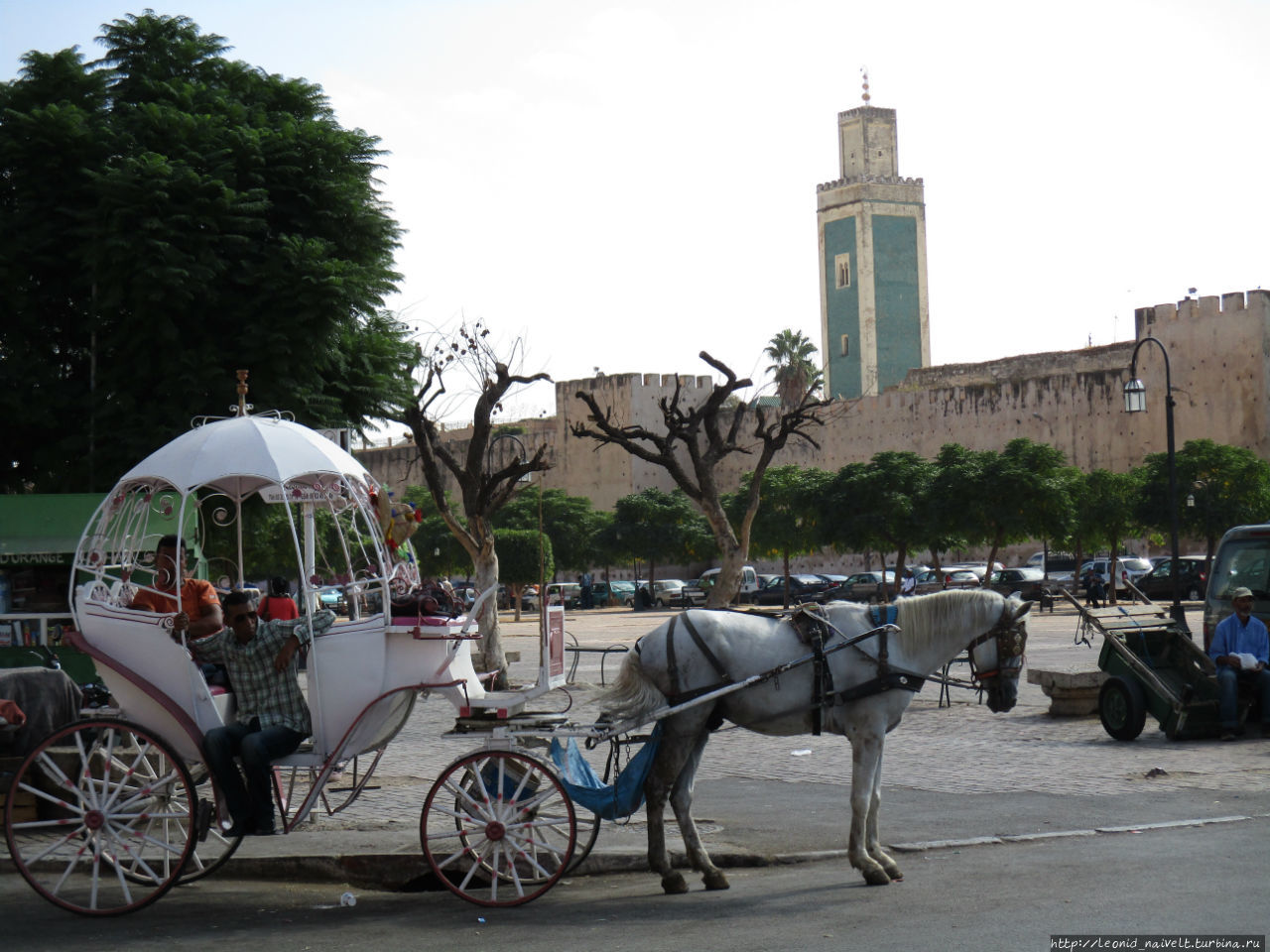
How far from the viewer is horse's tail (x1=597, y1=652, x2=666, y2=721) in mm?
6906

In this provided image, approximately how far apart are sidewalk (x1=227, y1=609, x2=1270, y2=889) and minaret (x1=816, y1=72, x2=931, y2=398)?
2557 inches

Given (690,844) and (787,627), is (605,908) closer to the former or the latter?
(690,844)

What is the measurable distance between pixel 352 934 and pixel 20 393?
10749 mm

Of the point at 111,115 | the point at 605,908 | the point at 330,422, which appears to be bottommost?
the point at 605,908

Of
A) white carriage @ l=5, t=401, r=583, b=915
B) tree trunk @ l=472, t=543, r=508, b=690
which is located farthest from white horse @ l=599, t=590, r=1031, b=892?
tree trunk @ l=472, t=543, r=508, b=690

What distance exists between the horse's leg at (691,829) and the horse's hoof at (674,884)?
113 mm

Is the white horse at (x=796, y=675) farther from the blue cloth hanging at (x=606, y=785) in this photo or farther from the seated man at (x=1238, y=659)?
the seated man at (x=1238, y=659)

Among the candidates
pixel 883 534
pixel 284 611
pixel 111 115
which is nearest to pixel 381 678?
pixel 284 611

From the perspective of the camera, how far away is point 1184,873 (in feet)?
21.2

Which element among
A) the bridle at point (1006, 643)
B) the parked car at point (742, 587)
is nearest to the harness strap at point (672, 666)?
the bridle at point (1006, 643)

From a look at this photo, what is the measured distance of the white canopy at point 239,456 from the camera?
679 centimetres

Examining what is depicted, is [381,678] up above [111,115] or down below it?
below

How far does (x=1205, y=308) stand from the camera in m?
51.0

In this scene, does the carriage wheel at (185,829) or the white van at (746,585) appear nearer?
the carriage wheel at (185,829)
